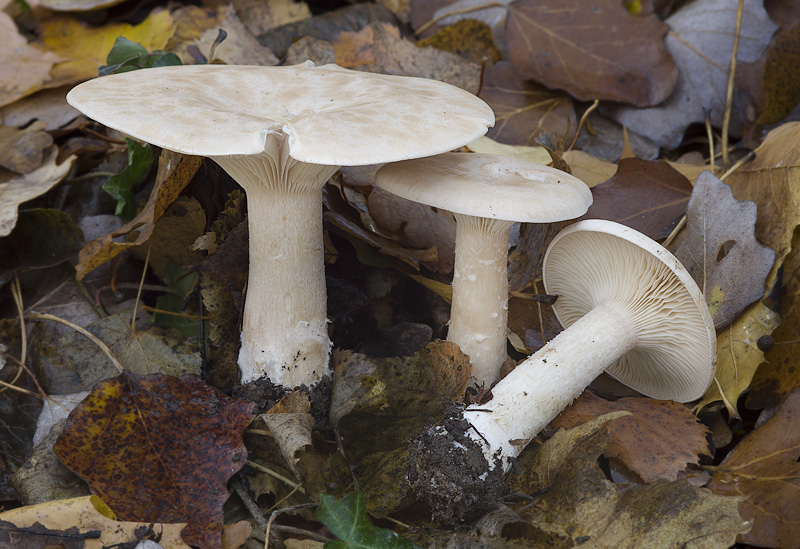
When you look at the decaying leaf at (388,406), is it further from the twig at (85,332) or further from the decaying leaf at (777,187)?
the decaying leaf at (777,187)

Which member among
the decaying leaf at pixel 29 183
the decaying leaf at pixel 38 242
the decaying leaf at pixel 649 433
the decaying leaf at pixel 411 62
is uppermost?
the decaying leaf at pixel 411 62

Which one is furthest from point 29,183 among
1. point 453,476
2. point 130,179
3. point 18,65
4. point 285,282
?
point 453,476

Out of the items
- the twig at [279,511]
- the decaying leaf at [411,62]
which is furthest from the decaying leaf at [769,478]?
the decaying leaf at [411,62]

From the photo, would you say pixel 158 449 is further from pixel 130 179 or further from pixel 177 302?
pixel 130 179

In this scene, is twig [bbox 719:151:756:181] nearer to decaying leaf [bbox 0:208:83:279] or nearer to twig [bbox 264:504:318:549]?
twig [bbox 264:504:318:549]

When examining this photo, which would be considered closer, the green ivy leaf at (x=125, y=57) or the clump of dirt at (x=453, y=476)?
the clump of dirt at (x=453, y=476)

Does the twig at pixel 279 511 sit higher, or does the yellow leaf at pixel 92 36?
the yellow leaf at pixel 92 36

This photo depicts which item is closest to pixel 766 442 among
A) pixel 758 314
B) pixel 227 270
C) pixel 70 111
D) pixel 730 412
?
pixel 730 412
